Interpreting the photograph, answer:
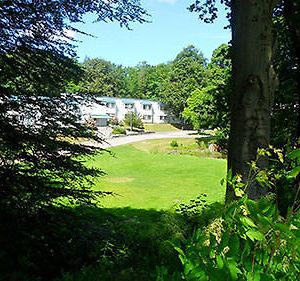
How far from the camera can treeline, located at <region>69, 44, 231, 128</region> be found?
11.5 metres

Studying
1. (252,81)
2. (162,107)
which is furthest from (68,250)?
(162,107)

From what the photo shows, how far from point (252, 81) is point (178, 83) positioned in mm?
67865

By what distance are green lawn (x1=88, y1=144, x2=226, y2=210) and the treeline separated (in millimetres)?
3220

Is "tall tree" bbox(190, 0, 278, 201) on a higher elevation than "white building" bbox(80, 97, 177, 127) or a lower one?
lower

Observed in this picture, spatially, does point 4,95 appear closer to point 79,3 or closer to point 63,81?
point 63,81

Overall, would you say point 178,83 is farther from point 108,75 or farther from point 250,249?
point 250,249

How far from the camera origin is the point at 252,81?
3.25 m

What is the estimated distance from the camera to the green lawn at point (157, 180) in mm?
14766

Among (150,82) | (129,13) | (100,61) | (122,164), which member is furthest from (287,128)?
(100,61)

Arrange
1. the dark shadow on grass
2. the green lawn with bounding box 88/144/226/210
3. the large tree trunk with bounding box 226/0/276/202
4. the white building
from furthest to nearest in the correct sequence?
the white building → the green lawn with bounding box 88/144/226/210 → the dark shadow on grass → the large tree trunk with bounding box 226/0/276/202

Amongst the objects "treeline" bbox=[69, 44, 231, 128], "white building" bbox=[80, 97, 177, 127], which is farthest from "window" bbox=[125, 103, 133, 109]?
"treeline" bbox=[69, 44, 231, 128]

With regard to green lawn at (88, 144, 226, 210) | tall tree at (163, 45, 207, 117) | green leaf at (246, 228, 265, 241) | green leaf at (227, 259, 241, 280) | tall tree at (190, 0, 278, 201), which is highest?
tall tree at (163, 45, 207, 117)

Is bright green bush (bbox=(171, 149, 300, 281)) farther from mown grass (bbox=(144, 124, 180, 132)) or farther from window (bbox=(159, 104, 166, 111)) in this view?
window (bbox=(159, 104, 166, 111))

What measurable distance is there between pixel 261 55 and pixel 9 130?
2.95 metres
